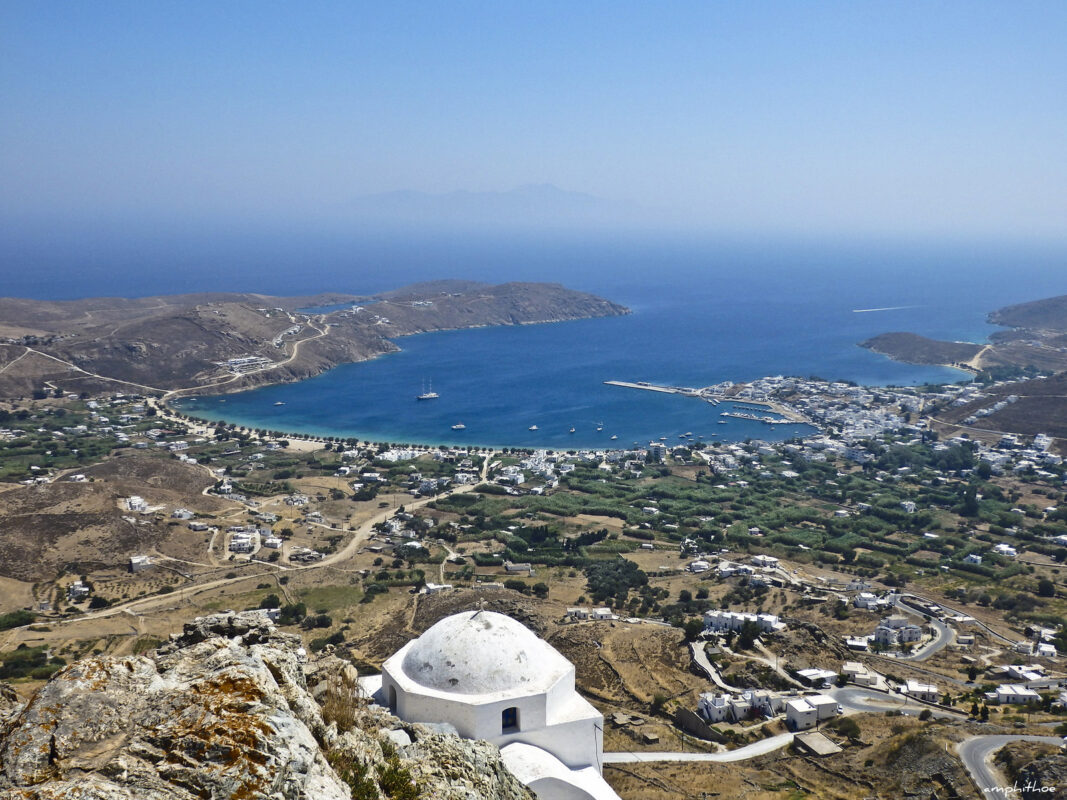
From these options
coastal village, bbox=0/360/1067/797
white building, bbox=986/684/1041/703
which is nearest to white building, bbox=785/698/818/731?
coastal village, bbox=0/360/1067/797

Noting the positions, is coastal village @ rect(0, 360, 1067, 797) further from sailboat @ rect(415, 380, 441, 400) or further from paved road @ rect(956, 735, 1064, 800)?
sailboat @ rect(415, 380, 441, 400)

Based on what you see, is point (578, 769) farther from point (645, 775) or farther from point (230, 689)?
point (230, 689)

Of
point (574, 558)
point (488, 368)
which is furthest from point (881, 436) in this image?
point (488, 368)

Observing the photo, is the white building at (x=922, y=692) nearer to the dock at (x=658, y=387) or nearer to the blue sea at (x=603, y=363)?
the blue sea at (x=603, y=363)

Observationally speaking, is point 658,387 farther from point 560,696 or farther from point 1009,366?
point 560,696

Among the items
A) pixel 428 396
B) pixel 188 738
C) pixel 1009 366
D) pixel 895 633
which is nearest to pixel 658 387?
pixel 428 396

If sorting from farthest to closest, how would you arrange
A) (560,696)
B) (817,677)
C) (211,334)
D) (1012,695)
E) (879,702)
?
1. (211,334)
2. (817,677)
3. (1012,695)
4. (879,702)
5. (560,696)
